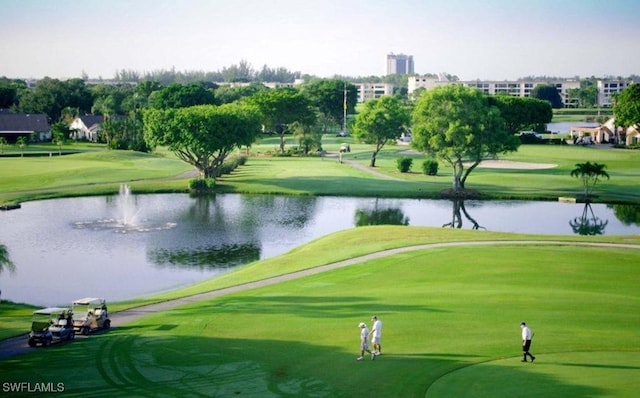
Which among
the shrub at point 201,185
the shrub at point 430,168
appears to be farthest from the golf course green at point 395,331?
the shrub at point 430,168

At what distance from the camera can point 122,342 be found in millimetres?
30719

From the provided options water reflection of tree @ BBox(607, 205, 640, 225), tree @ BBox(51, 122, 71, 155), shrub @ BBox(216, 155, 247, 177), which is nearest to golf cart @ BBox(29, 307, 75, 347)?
water reflection of tree @ BBox(607, 205, 640, 225)

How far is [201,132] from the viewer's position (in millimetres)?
93750

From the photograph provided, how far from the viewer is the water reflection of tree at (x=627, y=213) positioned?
245 feet

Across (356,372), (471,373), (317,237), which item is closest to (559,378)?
(471,373)

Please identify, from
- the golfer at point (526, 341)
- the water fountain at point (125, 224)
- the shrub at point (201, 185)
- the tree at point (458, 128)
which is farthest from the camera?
the shrub at point (201, 185)

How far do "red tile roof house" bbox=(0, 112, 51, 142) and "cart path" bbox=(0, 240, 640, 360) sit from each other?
337 ft

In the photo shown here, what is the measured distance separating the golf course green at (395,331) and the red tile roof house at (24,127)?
96685 mm

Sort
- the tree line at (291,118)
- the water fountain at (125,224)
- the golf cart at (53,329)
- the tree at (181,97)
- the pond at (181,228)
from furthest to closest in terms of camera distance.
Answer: the tree at (181,97), the tree line at (291,118), the water fountain at (125,224), the pond at (181,228), the golf cart at (53,329)

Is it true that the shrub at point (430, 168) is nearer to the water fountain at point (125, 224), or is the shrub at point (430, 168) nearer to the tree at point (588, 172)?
the tree at point (588, 172)

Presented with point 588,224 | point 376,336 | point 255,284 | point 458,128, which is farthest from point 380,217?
point 376,336

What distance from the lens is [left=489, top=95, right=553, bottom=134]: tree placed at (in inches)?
5861

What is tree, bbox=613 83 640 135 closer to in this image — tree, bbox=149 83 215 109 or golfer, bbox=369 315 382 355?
tree, bbox=149 83 215 109

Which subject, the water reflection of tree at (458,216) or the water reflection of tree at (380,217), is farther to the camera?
the water reflection of tree at (380,217)
